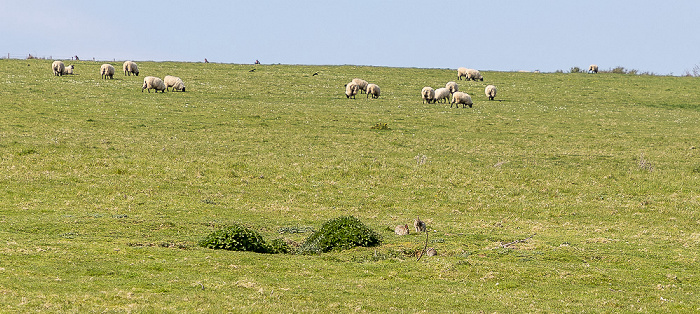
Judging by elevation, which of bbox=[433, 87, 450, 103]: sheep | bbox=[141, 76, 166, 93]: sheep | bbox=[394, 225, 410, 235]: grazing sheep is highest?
bbox=[433, 87, 450, 103]: sheep

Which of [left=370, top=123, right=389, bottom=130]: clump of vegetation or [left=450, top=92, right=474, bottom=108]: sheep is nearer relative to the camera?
[left=370, top=123, right=389, bottom=130]: clump of vegetation

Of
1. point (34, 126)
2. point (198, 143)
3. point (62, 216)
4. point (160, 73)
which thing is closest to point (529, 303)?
point (62, 216)

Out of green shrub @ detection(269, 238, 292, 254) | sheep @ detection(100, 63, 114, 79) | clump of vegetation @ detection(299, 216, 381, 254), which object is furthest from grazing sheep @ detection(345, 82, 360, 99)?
green shrub @ detection(269, 238, 292, 254)

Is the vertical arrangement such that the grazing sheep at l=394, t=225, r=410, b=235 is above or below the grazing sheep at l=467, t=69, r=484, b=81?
below

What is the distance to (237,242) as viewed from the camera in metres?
19.7

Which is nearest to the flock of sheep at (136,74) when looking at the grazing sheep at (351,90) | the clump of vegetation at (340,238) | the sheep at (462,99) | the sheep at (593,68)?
the grazing sheep at (351,90)

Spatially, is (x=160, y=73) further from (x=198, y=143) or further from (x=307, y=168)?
(x=307, y=168)

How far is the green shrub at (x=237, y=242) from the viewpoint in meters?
19.7

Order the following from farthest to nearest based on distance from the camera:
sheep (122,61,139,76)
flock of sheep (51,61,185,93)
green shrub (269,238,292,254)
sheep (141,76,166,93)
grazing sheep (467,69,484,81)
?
grazing sheep (467,69,484,81) → sheep (122,61,139,76) → flock of sheep (51,61,185,93) → sheep (141,76,166,93) → green shrub (269,238,292,254)

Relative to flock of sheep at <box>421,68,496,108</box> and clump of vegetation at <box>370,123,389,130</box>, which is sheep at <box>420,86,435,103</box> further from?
clump of vegetation at <box>370,123,389,130</box>

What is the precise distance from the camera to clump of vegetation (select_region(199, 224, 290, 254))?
19703mm

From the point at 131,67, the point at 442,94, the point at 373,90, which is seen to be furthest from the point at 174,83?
the point at 442,94

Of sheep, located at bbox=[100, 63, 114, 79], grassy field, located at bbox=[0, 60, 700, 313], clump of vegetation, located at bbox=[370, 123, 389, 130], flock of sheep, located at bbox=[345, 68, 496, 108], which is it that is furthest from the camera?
sheep, located at bbox=[100, 63, 114, 79]

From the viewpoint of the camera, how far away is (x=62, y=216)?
24.4 meters
